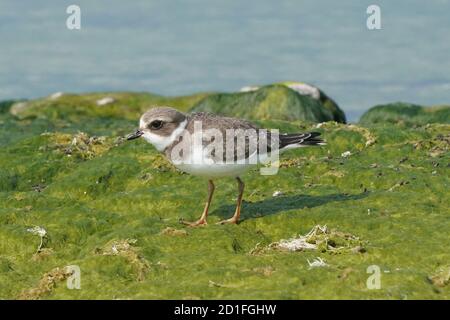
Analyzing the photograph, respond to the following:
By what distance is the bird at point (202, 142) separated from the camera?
16875 millimetres

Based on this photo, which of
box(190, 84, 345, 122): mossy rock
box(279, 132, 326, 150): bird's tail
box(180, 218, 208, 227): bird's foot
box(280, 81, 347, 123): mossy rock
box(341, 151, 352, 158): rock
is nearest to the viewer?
box(180, 218, 208, 227): bird's foot

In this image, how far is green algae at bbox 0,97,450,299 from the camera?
13.0m

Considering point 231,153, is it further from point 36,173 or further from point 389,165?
point 36,173

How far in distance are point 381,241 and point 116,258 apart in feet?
18.4

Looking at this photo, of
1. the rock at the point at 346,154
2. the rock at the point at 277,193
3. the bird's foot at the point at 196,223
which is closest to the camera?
the bird's foot at the point at 196,223

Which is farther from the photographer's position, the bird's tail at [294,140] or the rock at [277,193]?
the rock at [277,193]

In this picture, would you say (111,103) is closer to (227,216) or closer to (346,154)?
(346,154)

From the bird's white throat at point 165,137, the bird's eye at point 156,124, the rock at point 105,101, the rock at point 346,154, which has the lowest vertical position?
the rock at point 105,101

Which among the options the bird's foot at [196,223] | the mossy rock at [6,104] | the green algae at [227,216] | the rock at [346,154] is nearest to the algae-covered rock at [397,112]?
the green algae at [227,216]

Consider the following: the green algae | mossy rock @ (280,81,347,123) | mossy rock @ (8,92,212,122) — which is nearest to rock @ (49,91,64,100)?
mossy rock @ (8,92,212,122)

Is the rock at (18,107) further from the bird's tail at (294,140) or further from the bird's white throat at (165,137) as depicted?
the bird's white throat at (165,137)

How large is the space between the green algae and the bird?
4.53 ft

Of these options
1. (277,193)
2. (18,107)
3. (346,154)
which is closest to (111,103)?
(18,107)

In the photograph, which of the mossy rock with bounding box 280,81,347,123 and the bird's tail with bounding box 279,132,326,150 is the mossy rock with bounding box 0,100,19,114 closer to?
the mossy rock with bounding box 280,81,347,123
